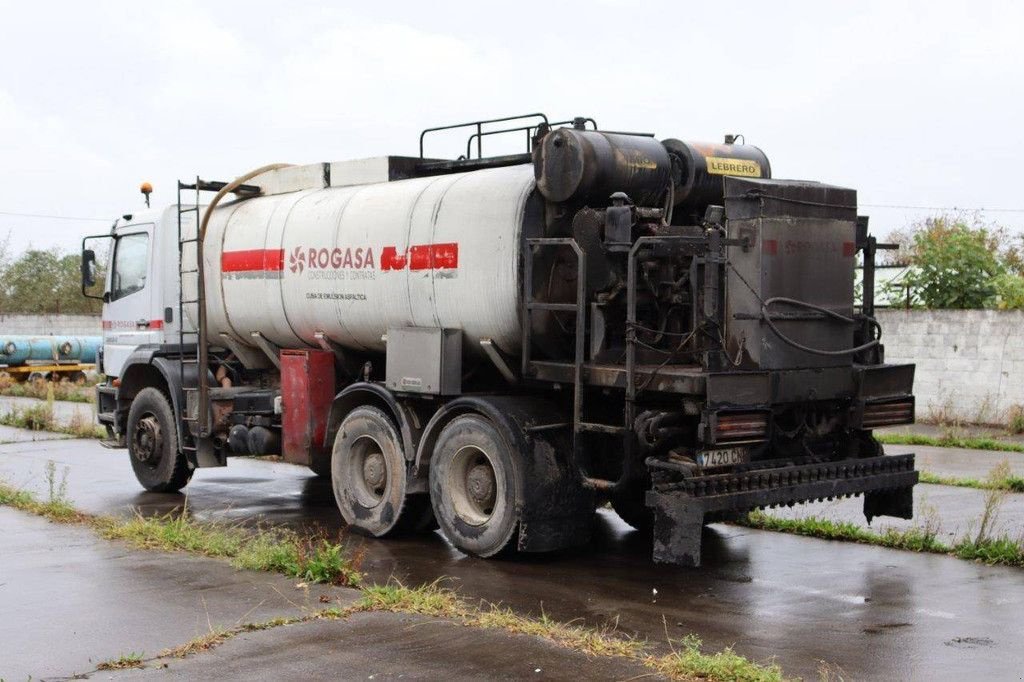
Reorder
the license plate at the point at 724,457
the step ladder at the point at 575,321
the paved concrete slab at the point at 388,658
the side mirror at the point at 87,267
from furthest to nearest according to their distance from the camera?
the side mirror at the point at 87,267 < the step ladder at the point at 575,321 < the license plate at the point at 724,457 < the paved concrete slab at the point at 388,658

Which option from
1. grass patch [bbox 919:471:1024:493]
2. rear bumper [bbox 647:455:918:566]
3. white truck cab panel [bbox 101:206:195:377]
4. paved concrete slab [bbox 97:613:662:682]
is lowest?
paved concrete slab [bbox 97:613:662:682]

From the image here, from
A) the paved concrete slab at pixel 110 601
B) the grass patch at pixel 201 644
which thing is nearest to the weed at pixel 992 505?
the paved concrete slab at pixel 110 601

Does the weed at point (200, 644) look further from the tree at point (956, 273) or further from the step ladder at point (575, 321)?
the tree at point (956, 273)

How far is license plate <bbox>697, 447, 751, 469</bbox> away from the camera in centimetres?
862

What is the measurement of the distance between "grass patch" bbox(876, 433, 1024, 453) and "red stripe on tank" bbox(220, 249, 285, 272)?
27.9ft

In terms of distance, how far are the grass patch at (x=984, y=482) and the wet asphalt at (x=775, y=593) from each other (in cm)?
45

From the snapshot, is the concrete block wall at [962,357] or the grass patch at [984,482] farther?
the concrete block wall at [962,357]

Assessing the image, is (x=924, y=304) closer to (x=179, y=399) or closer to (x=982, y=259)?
(x=982, y=259)

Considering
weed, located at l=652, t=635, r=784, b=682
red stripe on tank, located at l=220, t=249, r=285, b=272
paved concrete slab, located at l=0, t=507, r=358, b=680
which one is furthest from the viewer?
red stripe on tank, located at l=220, t=249, r=285, b=272

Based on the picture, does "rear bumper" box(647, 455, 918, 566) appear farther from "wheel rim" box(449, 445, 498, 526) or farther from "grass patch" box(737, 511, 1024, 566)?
"wheel rim" box(449, 445, 498, 526)

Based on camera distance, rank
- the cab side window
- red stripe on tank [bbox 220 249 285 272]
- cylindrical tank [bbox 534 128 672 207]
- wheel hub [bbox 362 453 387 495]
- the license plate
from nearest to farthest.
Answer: the license plate
cylindrical tank [bbox 534 128 672 207]
wheel hub [bbox 362 453 387 495]
red stripe on tank [bbox 220 249 285 272]
the cab side window

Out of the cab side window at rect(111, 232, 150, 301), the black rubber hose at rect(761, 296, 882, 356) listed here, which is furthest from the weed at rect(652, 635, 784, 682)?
the cab side window at rect(111, 232, 150, 301)

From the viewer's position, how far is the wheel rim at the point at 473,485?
9.92m

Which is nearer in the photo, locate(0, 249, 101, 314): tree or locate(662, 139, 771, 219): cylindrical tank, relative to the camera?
locate(662, 139, 771, 219): cylindrical tank
